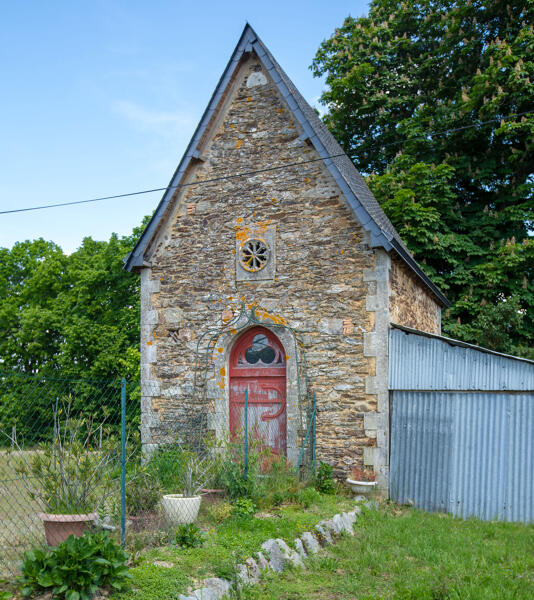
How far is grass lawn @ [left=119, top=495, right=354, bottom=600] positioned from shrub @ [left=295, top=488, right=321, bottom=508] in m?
0.25

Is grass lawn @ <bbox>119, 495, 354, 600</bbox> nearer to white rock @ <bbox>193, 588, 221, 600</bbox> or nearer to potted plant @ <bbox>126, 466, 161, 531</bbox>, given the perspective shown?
white rock @ <bbox>193, 588, 221, 600</bbox>

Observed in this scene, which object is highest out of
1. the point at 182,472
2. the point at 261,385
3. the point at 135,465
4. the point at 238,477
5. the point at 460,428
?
the point at 261,385

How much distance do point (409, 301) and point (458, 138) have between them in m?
8.53

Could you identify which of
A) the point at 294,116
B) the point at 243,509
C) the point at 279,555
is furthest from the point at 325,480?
the point at 294,116

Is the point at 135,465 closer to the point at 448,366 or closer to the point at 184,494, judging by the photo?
the point at 184,494

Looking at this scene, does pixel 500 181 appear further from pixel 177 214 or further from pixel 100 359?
pixel 100 359

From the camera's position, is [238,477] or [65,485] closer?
[65,485]

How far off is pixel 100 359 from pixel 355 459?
1321cm

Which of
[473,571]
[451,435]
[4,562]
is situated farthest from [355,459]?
[4,562]

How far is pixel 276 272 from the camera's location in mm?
9805

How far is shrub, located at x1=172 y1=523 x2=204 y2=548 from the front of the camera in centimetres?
561

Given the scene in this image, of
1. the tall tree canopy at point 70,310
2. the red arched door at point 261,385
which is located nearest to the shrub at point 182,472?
the red arched door at point 261,385

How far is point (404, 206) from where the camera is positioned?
16109 millimetres

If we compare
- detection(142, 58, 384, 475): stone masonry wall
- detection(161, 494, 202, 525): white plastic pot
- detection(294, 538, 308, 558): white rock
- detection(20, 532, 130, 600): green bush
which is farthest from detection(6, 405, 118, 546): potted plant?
detection(142, 58, 384, 475): stone masonry wall
